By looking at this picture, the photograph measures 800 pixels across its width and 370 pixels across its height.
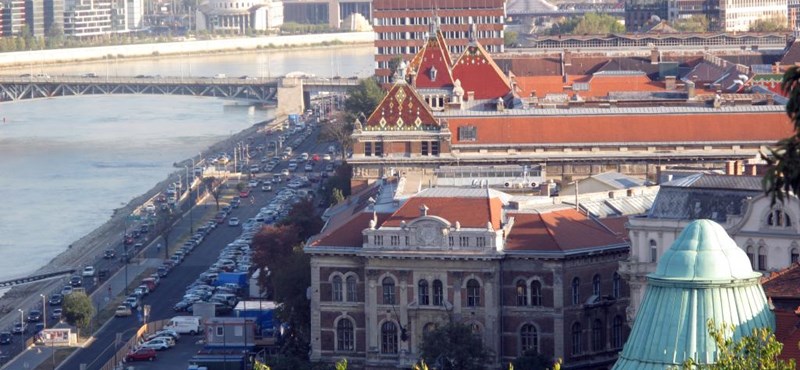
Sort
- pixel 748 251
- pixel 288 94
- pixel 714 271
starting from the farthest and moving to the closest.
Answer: pixel 288 94 → pixel 748 251 → pixel 714 271

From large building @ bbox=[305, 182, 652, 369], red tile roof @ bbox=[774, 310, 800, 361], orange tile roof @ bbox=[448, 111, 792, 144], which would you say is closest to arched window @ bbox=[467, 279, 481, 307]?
large building @ bbox=[305, 182, 652, 369]

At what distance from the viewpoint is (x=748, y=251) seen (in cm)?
4650

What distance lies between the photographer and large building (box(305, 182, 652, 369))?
52938 millimetres

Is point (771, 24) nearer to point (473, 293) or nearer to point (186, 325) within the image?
point (186, 325)

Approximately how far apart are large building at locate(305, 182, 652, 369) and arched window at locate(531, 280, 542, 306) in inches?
0.8

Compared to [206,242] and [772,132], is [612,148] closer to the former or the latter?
[772,132]

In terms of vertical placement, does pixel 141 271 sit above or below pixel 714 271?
below

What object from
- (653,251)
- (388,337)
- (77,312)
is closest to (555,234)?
(653,251)

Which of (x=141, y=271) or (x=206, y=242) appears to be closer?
(x=141, y=271)

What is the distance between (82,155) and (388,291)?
253 ft

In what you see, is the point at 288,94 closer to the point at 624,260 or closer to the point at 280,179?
the point at 280,179

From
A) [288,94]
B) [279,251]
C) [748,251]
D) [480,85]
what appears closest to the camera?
[748,251]

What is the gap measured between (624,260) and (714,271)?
61.5 feet

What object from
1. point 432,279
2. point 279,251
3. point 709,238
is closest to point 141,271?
point 279,251
